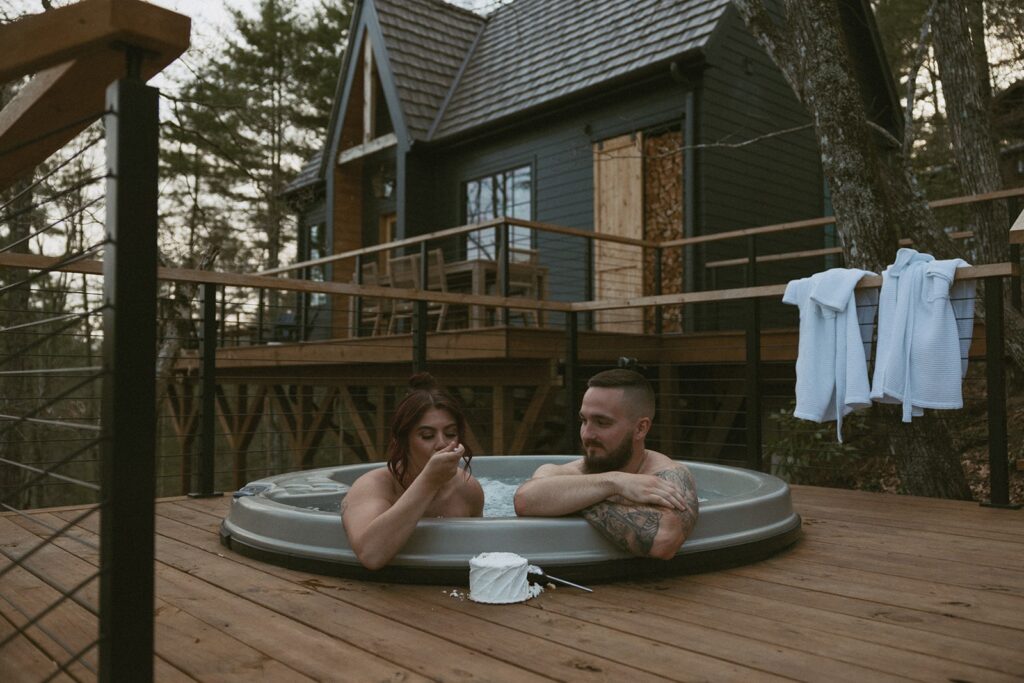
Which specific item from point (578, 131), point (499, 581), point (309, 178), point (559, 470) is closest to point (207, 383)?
point (559, 470)

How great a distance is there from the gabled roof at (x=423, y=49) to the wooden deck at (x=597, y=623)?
8698mm

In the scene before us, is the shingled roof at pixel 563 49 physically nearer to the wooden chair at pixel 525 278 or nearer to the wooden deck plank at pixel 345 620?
the wooden chair at pixel 525 278

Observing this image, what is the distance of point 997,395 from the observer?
11.2 feet

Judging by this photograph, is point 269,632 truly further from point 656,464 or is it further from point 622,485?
point 656,464

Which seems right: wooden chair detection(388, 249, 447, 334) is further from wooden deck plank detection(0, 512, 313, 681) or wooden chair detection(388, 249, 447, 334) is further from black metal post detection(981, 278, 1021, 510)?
wooden deck plank detection(0, 512, 313, 681)

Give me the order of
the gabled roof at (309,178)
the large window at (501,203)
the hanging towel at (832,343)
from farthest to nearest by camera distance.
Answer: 1. the gabled roof at (309,178)
2. the large window at (501,203)
3. the hanging towel at (832,343)

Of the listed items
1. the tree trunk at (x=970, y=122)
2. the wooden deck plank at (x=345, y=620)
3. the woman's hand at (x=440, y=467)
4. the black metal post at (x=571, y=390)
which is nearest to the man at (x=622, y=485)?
the woman's hand at (x=440, y=467)

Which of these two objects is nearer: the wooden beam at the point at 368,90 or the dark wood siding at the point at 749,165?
the dark wood siding at the point at 749,165

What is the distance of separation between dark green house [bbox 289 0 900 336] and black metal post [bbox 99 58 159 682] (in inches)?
266

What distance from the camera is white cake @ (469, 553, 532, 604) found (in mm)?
2090

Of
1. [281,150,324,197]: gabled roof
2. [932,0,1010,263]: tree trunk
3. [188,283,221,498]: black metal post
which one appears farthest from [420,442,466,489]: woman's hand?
[281,150,324,197]: gabled roof

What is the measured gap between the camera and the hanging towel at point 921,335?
11.2 feet

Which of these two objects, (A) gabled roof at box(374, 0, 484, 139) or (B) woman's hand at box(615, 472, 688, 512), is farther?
(A) gabled roof at box(374, 0, 484, 139)

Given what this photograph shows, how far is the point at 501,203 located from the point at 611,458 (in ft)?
26.6
